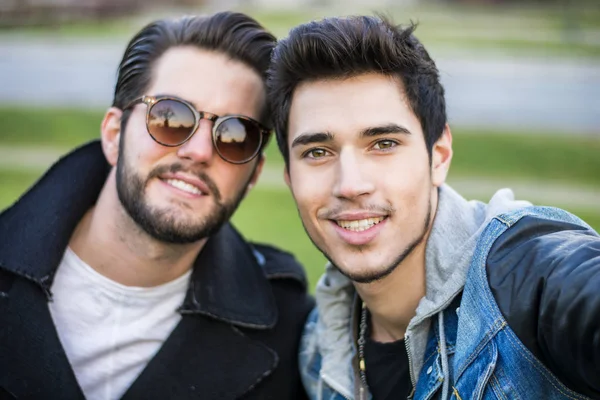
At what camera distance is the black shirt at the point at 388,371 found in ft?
9.25

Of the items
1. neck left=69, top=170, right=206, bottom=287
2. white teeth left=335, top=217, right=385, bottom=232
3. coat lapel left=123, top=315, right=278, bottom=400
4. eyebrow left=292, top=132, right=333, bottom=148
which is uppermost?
eyebrow left=292, top=132, right=333, bottom=148

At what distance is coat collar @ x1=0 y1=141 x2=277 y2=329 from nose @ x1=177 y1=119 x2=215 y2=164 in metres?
0.55

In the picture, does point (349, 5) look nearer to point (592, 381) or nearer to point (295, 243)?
point (295, 243)

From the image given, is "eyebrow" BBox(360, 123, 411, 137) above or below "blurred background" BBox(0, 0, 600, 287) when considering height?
above

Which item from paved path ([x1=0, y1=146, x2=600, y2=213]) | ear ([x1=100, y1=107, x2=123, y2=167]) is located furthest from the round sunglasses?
paved path ([x1=0, y1=146, x2=600, y2=213])

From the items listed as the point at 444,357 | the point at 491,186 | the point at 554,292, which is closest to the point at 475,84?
the point at 491,186

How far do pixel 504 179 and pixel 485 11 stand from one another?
23120 mm

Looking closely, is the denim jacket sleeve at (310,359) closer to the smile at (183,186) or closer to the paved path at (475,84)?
the smile at (183,186)

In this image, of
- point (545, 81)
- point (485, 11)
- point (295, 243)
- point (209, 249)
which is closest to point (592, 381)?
point (209, 249)

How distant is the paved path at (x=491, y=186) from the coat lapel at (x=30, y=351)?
5.59 metres

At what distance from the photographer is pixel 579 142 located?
1026 cm

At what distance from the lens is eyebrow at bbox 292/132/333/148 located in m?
2.74

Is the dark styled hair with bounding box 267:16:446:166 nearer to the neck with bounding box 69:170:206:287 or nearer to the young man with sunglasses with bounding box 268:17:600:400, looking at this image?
the young man with sunglasses with bounding box 268:17:600:400

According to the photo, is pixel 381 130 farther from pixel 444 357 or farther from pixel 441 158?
pixel 444 357
